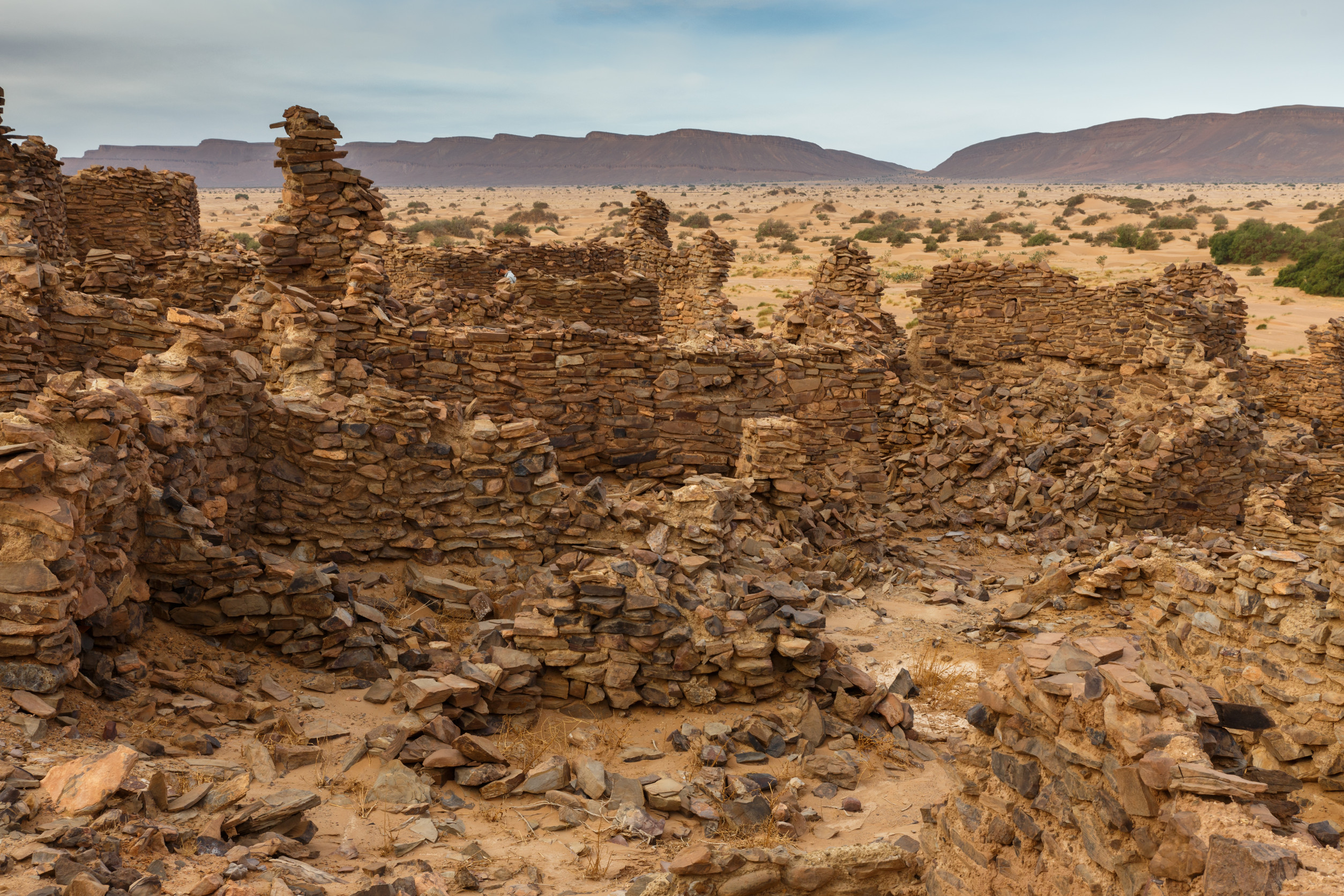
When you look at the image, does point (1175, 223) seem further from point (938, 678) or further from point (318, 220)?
point (938, 678)

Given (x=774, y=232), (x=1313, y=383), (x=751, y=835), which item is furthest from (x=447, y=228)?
(x=751, y=835)

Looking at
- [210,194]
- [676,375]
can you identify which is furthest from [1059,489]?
[210,194]

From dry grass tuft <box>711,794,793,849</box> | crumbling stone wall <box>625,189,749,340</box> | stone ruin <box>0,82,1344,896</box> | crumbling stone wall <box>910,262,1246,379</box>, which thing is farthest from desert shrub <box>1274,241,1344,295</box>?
dry grass tuft <box>711,794,793,849</box>

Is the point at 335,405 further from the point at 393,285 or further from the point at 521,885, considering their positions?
the point at 393,285

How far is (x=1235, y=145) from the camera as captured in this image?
166 meters

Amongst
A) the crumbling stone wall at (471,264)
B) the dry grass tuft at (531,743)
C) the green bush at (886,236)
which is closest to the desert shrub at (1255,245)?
the green bush at (886,236)

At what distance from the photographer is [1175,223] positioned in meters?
51.0

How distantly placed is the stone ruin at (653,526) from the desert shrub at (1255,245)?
1154 inches

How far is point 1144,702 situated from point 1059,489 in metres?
9.43

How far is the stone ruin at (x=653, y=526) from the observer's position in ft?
12.9

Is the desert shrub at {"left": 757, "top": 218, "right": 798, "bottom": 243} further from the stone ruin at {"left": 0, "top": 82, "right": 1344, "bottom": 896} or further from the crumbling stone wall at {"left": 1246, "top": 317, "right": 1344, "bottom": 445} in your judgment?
the stone ruin at {"left": 0, "top": 82, "right": 1344, "bottom": 896}

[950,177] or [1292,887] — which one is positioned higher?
[950,177]

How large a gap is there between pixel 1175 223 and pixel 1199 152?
141567mm

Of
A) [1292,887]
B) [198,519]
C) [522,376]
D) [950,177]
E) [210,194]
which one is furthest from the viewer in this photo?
[950,177]
